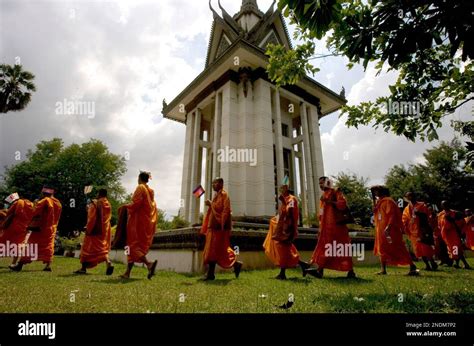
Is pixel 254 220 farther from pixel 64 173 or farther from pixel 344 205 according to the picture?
pixel 64 173

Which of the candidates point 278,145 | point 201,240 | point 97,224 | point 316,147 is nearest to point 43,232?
point 97,224

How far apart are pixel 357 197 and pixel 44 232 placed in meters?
25.3

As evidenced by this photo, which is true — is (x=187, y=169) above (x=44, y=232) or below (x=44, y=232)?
above

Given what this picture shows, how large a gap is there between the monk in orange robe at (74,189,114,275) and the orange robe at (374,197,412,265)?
20.6 feet

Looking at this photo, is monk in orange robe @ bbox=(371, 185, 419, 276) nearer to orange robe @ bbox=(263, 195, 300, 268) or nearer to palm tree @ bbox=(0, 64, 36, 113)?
orange robe @ bbox=(263, 195, 300, 268)

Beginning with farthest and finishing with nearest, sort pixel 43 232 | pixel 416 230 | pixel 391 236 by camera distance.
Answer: pixel 416 230 → pixel 43 232 → pixel 391 236

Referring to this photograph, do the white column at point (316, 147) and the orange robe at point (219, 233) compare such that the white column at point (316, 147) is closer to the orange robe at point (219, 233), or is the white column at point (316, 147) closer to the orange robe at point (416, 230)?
the orange robe at point (416, 230)

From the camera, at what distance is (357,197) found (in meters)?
26.2

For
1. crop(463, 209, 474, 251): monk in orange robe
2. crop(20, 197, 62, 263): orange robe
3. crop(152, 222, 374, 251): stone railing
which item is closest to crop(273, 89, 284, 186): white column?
crop(152, 222, 374, 251): stone railing

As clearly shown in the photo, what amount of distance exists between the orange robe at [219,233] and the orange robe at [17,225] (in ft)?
19.4

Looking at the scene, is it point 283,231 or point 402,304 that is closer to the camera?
point 402,304

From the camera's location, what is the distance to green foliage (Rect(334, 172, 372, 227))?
25.1 m

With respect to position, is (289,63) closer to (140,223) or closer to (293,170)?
(140,223)
